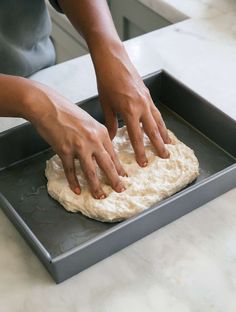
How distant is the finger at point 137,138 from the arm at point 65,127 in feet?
0.19

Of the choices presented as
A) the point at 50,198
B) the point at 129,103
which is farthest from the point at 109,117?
the point at 50,198

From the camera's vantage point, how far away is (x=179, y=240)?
679mm

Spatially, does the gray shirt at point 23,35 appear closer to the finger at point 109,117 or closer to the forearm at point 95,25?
the forearm at point 95,25

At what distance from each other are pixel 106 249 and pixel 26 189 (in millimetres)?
195

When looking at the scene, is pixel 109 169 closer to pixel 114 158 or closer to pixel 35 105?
pixel 114 158

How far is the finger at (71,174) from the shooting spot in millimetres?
688

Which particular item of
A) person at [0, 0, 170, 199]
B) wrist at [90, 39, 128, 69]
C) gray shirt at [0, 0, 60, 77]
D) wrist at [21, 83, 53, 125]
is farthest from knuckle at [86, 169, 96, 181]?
gray shirt at [0, 0, 60, 77]

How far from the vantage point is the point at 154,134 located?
29.9 inches

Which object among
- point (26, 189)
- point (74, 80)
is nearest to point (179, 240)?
point (26, 189)

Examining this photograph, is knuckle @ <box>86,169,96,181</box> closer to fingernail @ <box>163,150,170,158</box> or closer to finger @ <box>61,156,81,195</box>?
finger @ <box>61,156,81,195</box>

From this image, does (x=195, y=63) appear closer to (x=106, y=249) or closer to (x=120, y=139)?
(x=120, y=139)

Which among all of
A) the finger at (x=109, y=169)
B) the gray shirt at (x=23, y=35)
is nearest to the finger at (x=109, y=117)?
the finger at (x=109, y=169)

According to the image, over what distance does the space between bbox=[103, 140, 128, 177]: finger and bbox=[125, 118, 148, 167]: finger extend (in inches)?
1.5

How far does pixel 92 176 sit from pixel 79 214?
0.07 meters
